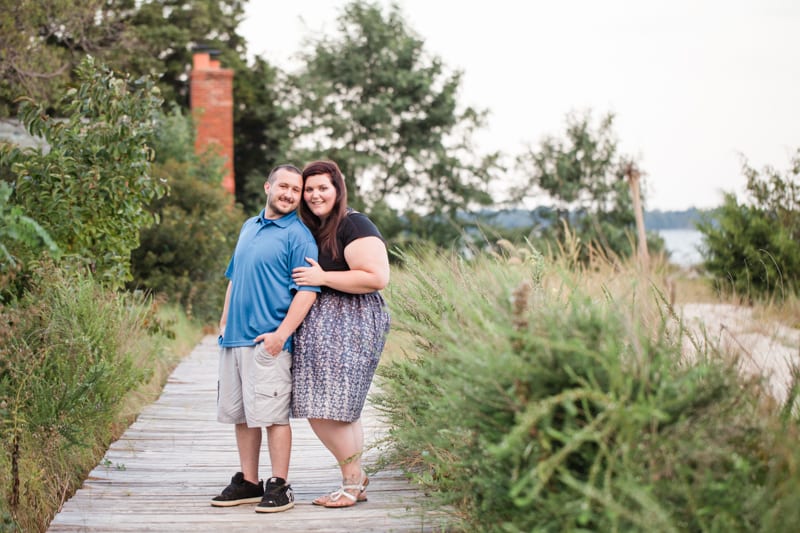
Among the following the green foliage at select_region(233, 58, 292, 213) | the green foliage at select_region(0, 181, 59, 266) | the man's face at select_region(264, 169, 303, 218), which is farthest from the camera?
the green foliage at select_region(233, 58, 292, 213)

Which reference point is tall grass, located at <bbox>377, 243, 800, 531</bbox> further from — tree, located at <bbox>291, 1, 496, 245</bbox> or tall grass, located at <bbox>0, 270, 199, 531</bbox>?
tree, located at <bbox>291, 1, 496, 245</bbox>

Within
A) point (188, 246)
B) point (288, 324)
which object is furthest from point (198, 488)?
point (188, 246)

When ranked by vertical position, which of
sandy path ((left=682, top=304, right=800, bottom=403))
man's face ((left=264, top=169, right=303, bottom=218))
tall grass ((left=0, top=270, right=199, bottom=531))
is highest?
man's face ((left=264, top=169, right=303, bottom=218))

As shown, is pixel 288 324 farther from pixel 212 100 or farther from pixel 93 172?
pixel 212 100

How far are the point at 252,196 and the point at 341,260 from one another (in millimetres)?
23114

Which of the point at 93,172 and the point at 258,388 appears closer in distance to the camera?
the point at 258,388

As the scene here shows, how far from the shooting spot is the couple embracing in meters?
4.30

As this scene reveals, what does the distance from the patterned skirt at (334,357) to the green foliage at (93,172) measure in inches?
131

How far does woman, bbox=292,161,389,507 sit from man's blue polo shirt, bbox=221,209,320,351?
0.09 metres

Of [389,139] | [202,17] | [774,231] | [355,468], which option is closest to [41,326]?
[355,468]

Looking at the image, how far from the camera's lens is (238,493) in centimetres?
448

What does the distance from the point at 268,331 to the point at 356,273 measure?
507mm

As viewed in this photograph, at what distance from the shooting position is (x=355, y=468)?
445cm

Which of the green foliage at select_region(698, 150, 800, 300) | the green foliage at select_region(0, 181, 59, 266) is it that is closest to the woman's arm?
the green foliage at select_region(0, 181, 59, 266)
